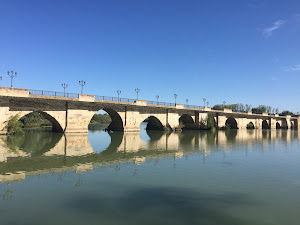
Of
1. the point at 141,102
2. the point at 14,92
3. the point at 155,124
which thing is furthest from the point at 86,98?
the point at 155,124

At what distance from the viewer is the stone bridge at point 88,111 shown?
28375 millimetres

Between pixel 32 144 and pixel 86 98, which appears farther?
pixel 86 98

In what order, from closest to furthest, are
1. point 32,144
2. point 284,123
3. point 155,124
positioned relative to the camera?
point 32,144 < point 155,124 < point 284,123

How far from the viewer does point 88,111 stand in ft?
116

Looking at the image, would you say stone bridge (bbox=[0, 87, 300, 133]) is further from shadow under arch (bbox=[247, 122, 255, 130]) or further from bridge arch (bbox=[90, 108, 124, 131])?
shadow under arch (bbox=[247, 122, 255, 130])

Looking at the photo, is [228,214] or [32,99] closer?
[228,214]

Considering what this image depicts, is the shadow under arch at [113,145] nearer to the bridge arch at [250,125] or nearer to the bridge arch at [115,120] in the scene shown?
the bridge arch at [115,120]

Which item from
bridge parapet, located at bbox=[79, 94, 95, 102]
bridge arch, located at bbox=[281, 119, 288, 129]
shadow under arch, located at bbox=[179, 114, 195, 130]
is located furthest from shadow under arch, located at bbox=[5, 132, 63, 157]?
bridge arch, located at bbox=[281, 119, 288, 129]

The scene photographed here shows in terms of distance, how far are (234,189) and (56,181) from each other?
7.68m

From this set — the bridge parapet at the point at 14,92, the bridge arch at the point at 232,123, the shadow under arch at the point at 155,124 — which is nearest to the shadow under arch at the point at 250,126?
the bridge arch at the point at 232,123

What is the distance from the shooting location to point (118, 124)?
42.4m

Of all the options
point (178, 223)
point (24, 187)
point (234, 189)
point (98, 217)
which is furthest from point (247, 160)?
point (24, 187)

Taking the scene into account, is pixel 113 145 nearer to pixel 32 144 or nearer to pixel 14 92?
pixel 32 144

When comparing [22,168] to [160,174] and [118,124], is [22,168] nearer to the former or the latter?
[160,174]
